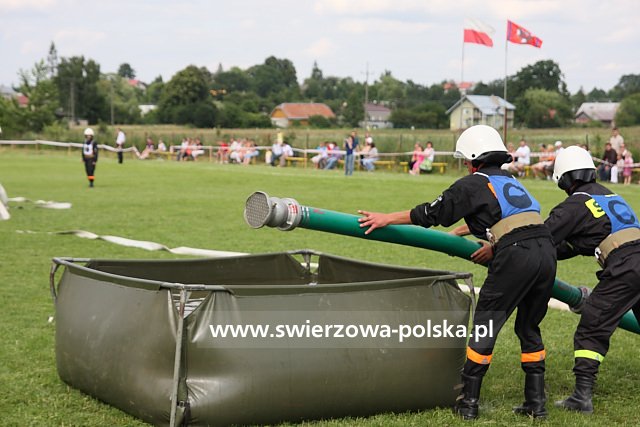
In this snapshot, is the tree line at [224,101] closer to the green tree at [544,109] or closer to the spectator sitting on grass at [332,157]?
the green tree at [544,109]

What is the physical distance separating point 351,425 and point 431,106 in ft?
355

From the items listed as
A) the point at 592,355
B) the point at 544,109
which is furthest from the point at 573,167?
the point at 544,109

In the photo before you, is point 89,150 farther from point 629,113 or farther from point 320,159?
point 629,113

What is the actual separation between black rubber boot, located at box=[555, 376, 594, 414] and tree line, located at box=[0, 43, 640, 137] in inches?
2762

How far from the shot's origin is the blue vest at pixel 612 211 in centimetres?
578

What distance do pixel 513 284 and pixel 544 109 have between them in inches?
3437

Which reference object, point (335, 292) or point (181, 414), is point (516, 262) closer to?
point (335, 292)

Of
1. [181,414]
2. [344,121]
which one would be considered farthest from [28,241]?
[344,121]

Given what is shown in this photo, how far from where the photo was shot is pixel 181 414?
4949 mm

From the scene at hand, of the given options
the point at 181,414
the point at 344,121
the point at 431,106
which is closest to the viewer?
the point at 181,414

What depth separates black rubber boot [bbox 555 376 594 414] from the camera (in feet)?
18.7

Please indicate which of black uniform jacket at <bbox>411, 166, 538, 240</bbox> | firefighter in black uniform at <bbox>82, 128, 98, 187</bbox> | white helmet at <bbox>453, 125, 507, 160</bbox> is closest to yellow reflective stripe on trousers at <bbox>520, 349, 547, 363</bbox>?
black uniform jacket at <bbox>411, 166, 538, 240</bbox>

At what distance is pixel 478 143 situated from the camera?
220 inches

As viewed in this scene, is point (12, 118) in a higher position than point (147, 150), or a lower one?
higher
